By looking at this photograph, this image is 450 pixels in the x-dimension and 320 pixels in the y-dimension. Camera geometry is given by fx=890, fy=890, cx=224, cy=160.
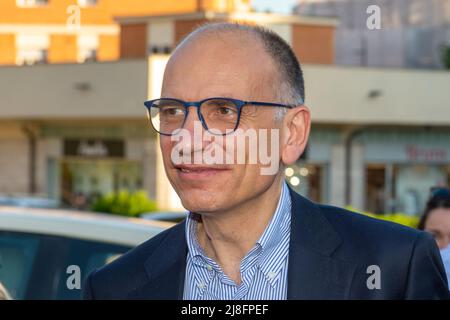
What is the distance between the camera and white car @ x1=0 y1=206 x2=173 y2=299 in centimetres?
361

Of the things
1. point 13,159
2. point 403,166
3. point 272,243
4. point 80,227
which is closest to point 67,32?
point 13,159

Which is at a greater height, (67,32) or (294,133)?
(67,32)

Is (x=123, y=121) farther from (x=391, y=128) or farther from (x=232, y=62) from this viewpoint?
(x=232, y=62)

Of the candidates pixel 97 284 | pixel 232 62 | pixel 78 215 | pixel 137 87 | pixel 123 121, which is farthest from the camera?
pixel 123 121

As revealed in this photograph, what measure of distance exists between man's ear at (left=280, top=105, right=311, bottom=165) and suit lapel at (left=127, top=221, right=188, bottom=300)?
357 mm

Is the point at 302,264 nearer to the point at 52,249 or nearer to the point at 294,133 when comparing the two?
the point at 294,133

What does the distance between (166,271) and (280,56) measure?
596 millimetres

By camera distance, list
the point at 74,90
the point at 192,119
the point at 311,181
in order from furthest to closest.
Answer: the point at 311,181 < the point at 74,90 < the point at 192,119

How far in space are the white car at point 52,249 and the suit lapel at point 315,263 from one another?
5.42 feet

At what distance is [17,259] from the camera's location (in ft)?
12.1

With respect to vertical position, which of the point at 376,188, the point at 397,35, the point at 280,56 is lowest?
the point at 376,188
